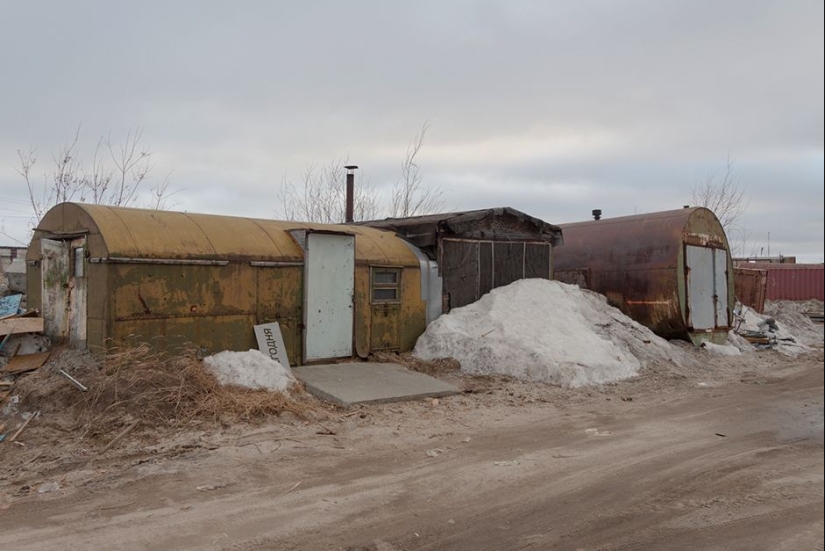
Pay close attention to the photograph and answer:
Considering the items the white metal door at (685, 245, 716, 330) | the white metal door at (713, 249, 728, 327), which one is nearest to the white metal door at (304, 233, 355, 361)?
the white metal door at (685, 245, 716, 330)

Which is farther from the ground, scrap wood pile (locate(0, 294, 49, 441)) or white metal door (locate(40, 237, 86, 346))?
white metal door (locate(40, 237, 86, 346))

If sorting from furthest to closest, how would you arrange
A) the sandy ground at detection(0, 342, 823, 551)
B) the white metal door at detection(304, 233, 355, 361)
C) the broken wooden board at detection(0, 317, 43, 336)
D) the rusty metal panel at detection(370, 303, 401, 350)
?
1. the rusty metal panel at detection(370, 303, 401, 350)
2. the white metal door at detection(304, 233, 355, 361)
3. the broken wooden board at detection(0, 317, 43, 336)
4. the sandy ground at detection(0, 342, 823, 551)

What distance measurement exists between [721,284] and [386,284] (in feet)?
36.0

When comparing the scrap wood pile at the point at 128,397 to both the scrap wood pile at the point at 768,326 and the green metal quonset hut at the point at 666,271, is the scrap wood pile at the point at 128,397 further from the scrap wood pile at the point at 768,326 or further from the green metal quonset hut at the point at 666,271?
the scrap wood pile at the point at 768,326

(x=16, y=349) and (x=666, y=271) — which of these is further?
(x=666, y=271)

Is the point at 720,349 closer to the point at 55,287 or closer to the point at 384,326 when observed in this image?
the point at 384,326

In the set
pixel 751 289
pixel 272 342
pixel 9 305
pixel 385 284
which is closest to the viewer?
pixel 272 342

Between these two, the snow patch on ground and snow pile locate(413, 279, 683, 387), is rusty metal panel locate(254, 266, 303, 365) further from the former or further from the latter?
the snow patch on ground

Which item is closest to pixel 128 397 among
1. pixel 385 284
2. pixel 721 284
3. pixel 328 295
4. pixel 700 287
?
pixel 328 295

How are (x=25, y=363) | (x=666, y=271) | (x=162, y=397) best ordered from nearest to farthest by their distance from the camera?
(x=162, y=397) < (x=25, y=363) < (x=666, y=271)

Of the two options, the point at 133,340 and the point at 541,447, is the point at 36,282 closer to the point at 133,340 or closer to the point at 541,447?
the point at 133,340

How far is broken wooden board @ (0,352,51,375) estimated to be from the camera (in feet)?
33.3

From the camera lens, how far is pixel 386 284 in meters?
14.2

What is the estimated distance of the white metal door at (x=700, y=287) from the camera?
1758cm
